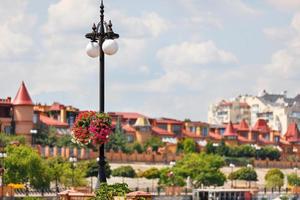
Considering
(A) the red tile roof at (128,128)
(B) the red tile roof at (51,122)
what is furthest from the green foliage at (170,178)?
(A) the red tile roof at (128,128)

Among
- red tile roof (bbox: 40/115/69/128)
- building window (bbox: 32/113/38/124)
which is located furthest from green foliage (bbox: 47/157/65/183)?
red tile roof (bbox: 40/115/69/128)

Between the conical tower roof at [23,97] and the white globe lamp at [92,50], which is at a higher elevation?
the conical tower roof at [23,97]

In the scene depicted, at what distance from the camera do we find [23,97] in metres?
110

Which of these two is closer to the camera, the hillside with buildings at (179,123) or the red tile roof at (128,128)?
the hillside with buildings at (179,123)

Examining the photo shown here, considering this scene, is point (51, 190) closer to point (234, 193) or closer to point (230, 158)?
point (234, 193)

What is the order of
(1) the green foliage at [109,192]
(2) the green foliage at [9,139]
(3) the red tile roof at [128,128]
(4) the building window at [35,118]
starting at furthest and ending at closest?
1. (3) the red tile roof at [128,128]
2. (4) the building window at [35,118]
3. (2) the green foliage at [9,139]
4. (1) the green foliage at [109,192]

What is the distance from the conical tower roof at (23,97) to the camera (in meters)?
110

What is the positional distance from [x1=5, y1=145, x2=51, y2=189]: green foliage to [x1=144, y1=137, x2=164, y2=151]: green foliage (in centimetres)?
5224

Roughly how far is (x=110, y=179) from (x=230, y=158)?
3017cm

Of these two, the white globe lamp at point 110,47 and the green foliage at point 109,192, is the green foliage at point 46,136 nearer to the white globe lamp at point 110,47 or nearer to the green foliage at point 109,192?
the white globe lamp at point 110,47

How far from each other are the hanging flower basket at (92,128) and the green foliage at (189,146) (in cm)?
10680

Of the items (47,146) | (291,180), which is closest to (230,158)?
(291,180)

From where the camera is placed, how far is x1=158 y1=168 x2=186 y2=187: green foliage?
313 feet

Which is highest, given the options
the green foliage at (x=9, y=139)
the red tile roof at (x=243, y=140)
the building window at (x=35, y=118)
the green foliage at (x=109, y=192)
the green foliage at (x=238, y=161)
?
the building window at (x=35, y=118)
